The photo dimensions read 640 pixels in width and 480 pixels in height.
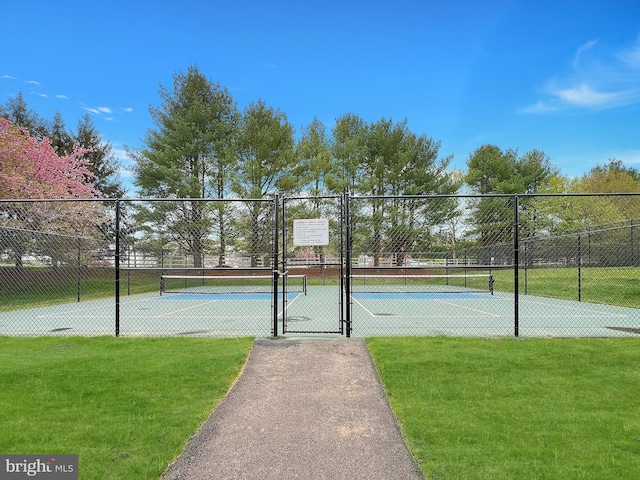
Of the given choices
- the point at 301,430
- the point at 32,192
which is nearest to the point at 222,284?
the point at 32,192

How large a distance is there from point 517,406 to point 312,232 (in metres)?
3.46

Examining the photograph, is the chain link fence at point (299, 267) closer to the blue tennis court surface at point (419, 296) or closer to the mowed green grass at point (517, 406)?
the blue tennis court surface at point (419, 296)

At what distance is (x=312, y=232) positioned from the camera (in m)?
5.84

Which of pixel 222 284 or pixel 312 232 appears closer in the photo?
pixel 312 232

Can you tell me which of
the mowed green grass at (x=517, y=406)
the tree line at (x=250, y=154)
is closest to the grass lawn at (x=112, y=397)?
the mowed green grass at (x=517, y=406)

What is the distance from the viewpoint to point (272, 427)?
302 centimetres

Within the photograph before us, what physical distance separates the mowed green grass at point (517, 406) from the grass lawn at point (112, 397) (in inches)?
67.2

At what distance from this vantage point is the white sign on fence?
582 cm

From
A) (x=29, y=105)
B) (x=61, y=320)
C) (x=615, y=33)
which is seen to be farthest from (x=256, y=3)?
(x=29, y=105)

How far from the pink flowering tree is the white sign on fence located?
31.0 ft

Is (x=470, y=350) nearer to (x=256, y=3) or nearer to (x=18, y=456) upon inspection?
(x=18, y=456)

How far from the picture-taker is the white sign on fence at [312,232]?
5.82 meters

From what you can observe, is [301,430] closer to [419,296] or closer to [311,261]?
[311,261]

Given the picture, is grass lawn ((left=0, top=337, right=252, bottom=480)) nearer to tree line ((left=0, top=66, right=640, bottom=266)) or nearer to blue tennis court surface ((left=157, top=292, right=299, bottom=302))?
blue tennis court surface ((left=157, top=292, right=299, bottom=302))
